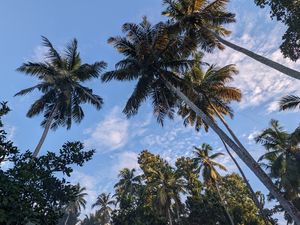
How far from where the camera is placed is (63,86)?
2388 cm

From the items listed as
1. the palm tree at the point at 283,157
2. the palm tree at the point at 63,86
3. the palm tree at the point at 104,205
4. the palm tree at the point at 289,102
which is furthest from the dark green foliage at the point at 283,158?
the palm tree at the point at 104,205

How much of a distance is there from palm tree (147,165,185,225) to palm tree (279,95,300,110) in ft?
54.1

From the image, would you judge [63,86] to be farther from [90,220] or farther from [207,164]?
[90,220]

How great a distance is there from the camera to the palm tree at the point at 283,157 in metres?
28.2

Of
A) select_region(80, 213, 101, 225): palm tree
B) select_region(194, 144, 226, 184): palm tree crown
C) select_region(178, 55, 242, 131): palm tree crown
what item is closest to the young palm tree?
select_region(194, 144, 226, 184): palm tree crown

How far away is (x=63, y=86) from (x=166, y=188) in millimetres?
17258

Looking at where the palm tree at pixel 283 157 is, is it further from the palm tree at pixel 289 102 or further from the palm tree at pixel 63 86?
the palm tree at pixel 63 86

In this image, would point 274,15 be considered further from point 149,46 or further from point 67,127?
point 67,127

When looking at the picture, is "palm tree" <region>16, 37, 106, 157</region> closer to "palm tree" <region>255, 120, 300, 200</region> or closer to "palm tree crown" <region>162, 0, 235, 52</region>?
"palm tree crown" <region>162, 0, 235, 52</region>

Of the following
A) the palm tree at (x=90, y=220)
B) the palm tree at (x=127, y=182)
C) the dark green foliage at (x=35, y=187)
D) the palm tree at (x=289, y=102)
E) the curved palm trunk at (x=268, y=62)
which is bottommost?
the dark green foliage at (x=35, y=187)

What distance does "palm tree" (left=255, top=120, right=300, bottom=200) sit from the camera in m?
28.2

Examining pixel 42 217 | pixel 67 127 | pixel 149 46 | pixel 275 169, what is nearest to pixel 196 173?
pixel 275 169

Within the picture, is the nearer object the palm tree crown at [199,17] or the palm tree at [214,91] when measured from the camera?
the palm tree crown at [199,17]

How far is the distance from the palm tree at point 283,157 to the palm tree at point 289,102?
7.65 metres
